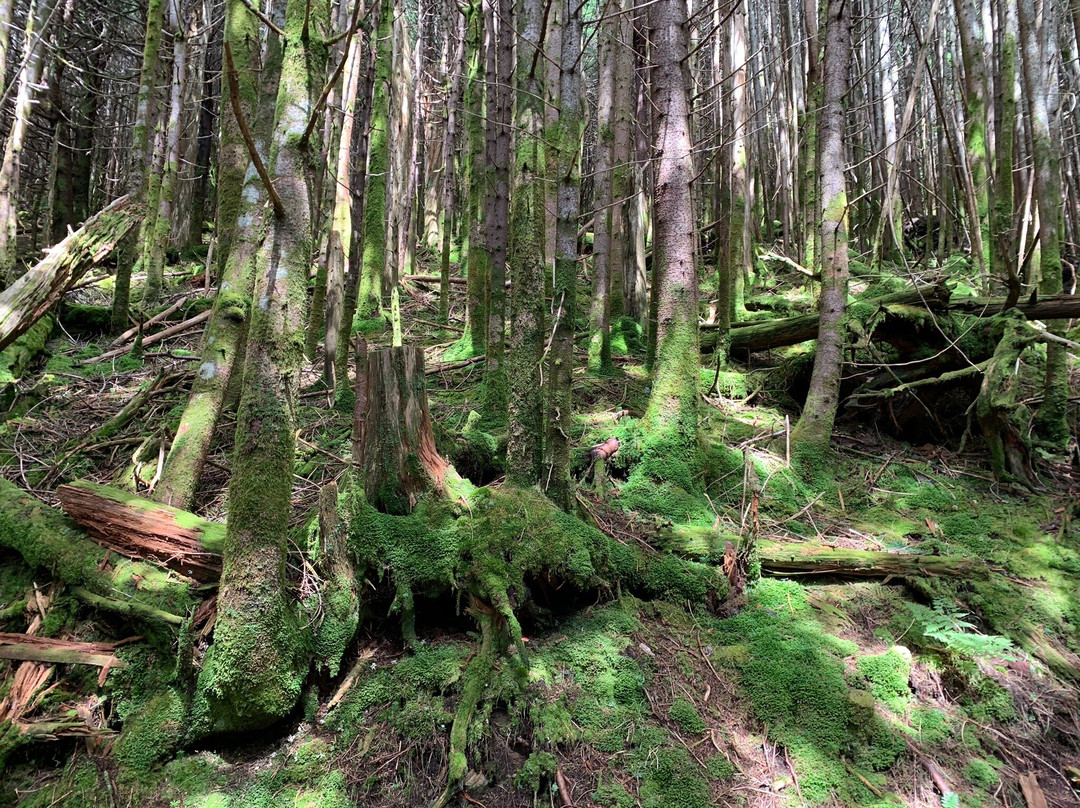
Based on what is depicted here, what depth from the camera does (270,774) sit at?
102 inches

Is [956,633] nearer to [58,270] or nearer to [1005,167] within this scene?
[1005,167]

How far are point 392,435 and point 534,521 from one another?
3.20 feet

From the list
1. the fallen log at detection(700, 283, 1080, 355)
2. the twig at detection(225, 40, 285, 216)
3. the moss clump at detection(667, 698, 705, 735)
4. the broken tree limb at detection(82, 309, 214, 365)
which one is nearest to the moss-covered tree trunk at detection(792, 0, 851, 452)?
the fallen log at detection(700, 283, 1080, 355)

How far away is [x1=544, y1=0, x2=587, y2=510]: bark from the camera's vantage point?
Answer: 3.70m

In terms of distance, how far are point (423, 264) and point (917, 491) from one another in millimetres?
14995

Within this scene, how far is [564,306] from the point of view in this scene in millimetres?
4441

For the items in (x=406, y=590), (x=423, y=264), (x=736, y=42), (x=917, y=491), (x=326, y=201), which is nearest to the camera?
(x=406, y=590)

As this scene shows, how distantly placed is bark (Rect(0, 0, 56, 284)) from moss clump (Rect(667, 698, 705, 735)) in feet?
30.8

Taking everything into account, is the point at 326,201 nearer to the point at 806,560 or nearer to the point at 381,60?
the point at 381,60

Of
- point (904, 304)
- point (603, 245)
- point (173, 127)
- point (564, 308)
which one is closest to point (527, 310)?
point (564, 308)

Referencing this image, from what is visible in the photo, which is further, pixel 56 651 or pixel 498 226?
pixel 498 226

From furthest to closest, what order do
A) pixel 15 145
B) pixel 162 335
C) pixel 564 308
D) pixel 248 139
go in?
1. pixel 162 335
2. pixel 15 145
3. pixel 564 308
4. pixel 248 139

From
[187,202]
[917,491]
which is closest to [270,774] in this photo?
[917,491]

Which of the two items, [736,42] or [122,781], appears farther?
[736,42]
